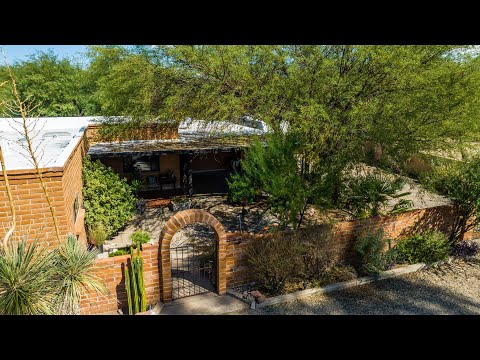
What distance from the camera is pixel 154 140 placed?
1341 cm

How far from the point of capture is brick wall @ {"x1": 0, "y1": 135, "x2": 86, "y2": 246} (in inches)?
232

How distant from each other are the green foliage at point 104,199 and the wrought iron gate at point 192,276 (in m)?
2.67

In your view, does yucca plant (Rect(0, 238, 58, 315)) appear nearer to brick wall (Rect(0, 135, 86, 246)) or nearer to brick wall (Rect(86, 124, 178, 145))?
brick wall (Rect(0, 135, 86, 246))

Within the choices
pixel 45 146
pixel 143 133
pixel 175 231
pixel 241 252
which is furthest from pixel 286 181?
pixel 143 133

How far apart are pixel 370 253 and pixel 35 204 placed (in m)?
7.37

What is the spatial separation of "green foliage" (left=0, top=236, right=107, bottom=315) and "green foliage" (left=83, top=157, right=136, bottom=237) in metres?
4.23

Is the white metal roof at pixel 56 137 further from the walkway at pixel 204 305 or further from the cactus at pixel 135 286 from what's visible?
the walkway at pixel 204 305

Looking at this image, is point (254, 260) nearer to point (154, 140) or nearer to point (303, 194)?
point (303, 194)

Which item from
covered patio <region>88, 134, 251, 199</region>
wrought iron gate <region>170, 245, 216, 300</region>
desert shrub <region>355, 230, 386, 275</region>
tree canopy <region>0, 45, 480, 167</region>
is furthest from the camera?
covered patio <region>88, 134, 251, 199</region>

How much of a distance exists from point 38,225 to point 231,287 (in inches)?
162

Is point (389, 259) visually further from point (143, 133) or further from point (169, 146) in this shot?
point (143, 133)

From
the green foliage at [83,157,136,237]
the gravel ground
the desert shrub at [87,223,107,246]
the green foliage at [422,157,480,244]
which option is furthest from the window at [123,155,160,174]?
the green foliage at [422,157,480,244]
